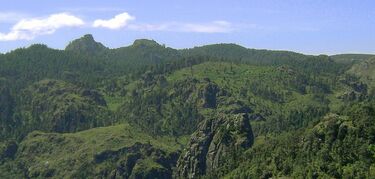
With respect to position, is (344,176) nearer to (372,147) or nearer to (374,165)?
(374,165)

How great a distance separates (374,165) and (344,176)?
11.0m

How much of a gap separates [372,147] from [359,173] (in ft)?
204

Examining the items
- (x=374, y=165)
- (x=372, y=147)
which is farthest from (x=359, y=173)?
(x=372, y=147)

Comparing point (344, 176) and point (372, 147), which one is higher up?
point (372, 147)

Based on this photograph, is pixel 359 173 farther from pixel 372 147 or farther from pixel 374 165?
pixel 372 147

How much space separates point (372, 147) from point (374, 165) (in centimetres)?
6319

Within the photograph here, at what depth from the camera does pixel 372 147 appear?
133500 millimetres

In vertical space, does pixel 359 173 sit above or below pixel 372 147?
below

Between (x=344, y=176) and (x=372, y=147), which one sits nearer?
(x=372, y=147)

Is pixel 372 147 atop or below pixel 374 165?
atop

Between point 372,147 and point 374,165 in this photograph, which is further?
point 374,165

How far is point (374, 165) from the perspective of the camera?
192 meters

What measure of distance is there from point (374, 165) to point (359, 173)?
582 cm
